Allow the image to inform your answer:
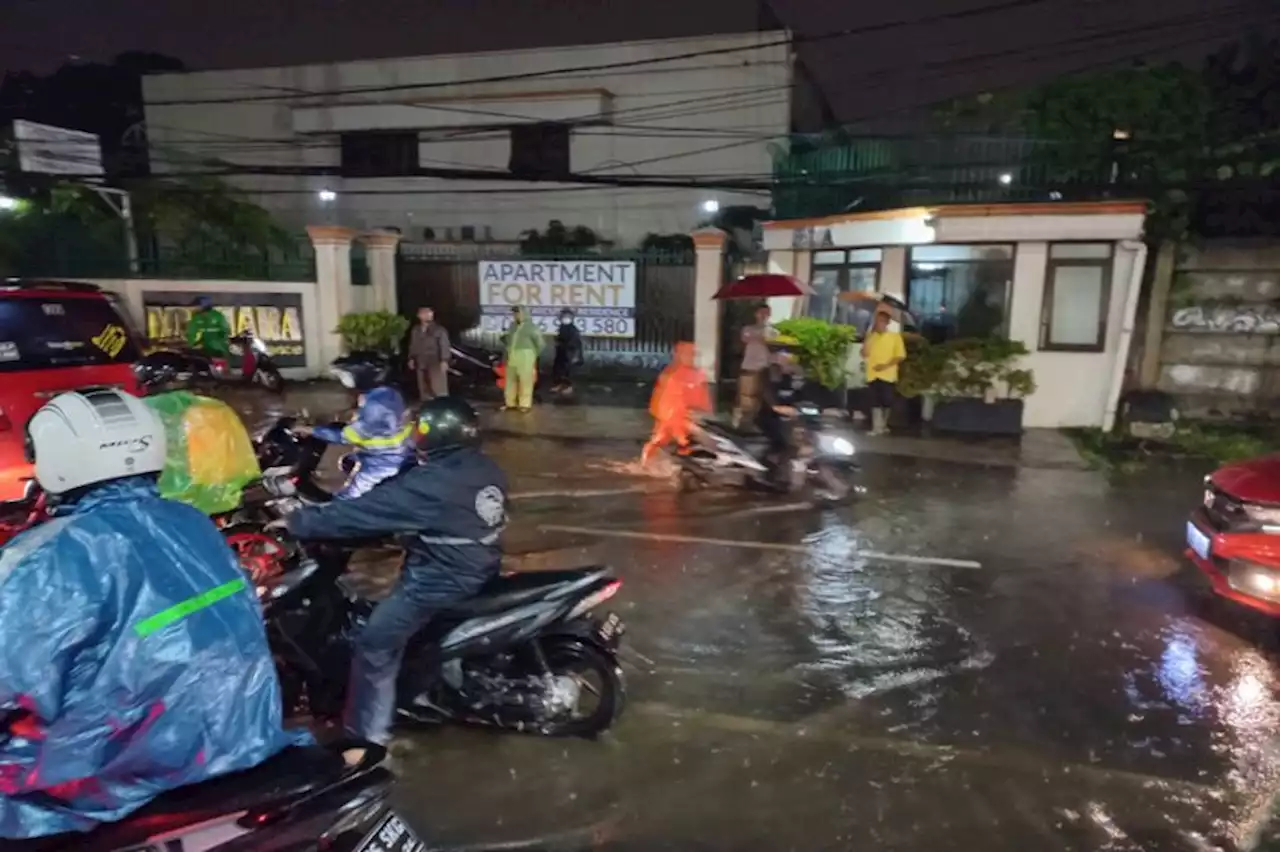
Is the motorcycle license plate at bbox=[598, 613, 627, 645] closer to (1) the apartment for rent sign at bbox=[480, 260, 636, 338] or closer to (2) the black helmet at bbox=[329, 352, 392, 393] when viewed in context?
(2) the black helmet at bbox=[329, 352, 392, 393]

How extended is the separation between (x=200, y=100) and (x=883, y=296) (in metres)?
20.3

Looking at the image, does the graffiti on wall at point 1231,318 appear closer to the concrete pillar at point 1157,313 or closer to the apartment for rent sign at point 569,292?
the concrete pillar at point 1157,313

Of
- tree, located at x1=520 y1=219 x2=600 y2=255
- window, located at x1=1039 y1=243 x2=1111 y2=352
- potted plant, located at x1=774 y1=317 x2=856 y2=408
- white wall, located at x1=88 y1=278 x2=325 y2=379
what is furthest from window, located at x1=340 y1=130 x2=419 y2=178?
window, located at x1=1039 y1=243 x2=1111 y2=352

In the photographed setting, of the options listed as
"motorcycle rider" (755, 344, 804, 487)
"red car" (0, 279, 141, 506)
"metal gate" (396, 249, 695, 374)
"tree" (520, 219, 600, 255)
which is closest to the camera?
"red car" (0, 279, 141, 506)

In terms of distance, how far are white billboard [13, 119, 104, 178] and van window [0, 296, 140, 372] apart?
54.1 feet

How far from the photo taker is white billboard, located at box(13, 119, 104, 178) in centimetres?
2025

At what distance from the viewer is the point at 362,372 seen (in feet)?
18.7

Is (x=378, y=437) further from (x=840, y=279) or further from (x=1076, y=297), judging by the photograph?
(x=840, y=279)

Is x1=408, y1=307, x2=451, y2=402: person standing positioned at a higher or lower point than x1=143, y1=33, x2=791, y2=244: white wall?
lower

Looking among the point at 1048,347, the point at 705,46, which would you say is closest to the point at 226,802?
the point at 1048,347

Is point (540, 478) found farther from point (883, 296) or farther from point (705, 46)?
point (705, 46)

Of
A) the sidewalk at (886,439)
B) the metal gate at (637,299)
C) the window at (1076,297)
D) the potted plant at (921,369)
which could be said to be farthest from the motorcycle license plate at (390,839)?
the metal gate at (637,299)

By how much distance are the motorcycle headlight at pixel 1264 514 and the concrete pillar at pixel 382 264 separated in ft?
48.4

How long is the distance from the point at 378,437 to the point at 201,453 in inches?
37.9
